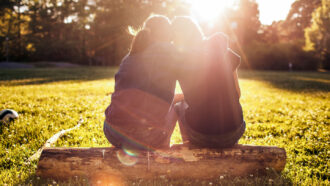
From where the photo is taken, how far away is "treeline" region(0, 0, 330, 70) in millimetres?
35844

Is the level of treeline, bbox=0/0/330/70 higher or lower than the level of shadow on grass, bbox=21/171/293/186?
higher

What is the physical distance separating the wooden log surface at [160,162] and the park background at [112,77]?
0.38ft

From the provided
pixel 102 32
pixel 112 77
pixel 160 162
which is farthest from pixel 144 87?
pixel 102 32

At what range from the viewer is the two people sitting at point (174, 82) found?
2.49 m

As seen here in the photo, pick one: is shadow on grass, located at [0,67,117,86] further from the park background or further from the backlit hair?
the backlit hair

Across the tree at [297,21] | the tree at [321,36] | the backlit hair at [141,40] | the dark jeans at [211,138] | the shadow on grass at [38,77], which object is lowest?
the shadow on grass at [38,77]

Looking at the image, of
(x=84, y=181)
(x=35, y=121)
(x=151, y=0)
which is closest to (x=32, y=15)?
(x=151, y=0)

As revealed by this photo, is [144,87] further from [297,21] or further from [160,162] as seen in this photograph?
[297,21]

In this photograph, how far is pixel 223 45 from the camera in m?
2.48

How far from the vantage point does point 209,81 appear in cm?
250

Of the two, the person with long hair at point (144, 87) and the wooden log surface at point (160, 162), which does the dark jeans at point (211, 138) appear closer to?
the wooden log surface at point (160, 162)

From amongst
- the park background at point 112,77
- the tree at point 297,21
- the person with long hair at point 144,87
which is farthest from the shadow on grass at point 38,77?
the tree at point 297,21

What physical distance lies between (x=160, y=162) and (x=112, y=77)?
60.9 feet

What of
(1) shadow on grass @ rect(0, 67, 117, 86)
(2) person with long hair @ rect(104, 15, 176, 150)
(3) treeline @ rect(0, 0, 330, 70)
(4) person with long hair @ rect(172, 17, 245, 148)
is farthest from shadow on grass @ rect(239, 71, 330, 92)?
(3) treeline @ rect(0, 0, 330, 70)
